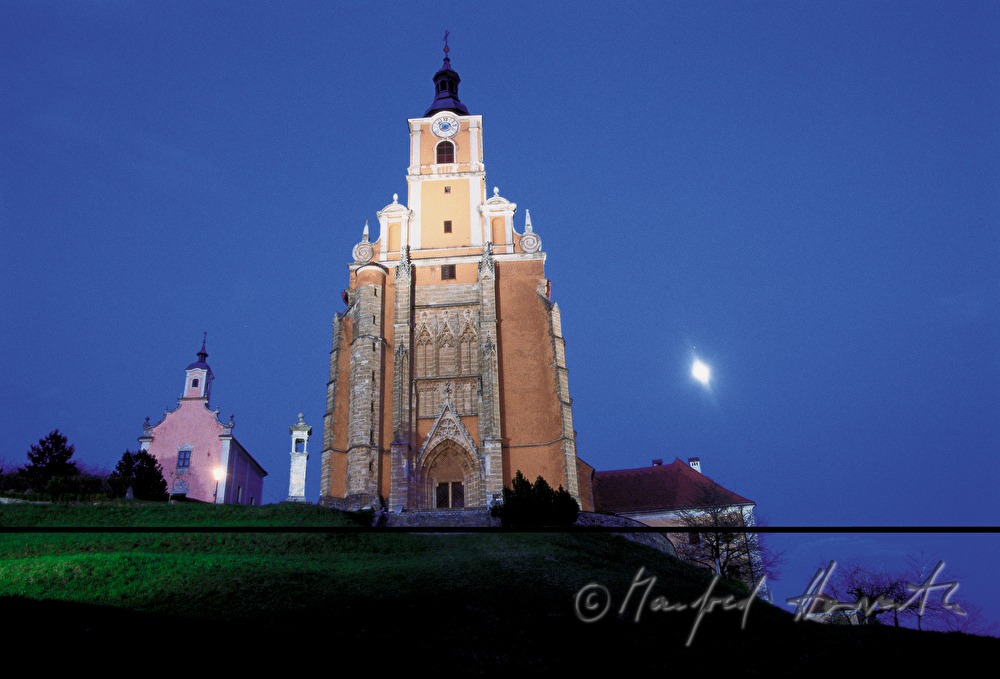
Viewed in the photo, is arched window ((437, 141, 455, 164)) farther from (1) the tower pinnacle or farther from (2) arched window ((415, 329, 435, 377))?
(2) arched window ((415, 329, 435, 377))

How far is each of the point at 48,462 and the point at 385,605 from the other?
95.6 feet

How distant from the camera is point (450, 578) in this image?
19.6m

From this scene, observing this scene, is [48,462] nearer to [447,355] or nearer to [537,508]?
[447,355]

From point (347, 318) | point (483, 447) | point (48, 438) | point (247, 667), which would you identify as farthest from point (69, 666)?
point (48, 438)

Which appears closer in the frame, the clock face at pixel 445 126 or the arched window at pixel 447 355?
the arched window at pixel 447 355

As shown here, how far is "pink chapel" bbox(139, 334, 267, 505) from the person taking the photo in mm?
45281

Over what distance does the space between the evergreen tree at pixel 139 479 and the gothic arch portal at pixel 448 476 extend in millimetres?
13974

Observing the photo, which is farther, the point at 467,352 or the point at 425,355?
the point at 425,355

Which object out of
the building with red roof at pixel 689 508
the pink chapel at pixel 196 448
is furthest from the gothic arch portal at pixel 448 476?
the pink chapel at pixel 196 448

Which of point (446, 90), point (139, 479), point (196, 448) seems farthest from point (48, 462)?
point (446, 90)

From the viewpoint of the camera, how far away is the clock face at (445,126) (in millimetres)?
46438

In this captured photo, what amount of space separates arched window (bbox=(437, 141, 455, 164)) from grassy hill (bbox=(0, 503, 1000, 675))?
2635 centimetres

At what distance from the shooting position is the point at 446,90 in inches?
2008

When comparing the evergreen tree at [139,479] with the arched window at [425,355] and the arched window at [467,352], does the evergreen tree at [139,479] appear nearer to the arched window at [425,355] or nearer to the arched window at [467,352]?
the arched window at [425,355]
